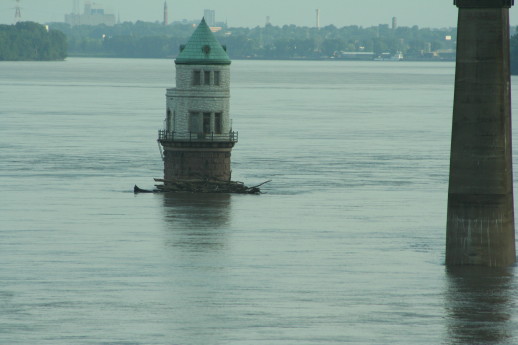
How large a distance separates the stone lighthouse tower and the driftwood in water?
24 cm

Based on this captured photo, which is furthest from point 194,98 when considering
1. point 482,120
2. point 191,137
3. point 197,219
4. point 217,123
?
point 482,120

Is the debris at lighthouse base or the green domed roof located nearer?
the debris at lighthouse base

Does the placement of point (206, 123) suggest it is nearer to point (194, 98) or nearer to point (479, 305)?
point (194, 98)

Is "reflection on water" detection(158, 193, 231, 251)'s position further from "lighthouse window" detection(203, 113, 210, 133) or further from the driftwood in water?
"lighthouse window" detection(203, 113, 210, 133)

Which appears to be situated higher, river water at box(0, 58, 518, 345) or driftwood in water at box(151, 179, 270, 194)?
driftwood in water at box(151, 179, 270, 194)

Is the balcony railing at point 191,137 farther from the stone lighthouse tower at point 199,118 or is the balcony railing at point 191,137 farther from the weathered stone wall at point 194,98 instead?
the weathered stone wall at point 194,98

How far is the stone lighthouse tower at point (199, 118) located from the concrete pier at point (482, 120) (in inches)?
1203

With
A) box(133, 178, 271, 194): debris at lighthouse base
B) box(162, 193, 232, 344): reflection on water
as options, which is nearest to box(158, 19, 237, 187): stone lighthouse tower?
box(133, 178, 271, 194): debris at lighthouse base

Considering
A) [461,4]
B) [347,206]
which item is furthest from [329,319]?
[347,206]

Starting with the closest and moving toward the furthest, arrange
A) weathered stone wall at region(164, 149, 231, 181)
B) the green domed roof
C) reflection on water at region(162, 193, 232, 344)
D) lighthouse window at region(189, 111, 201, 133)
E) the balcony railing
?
reflection on water at region(162, 193, 232, 344) → weathered stone wall at region(164, 149, 231, 181) → the balcony railing → lighthouse window at region(189, 111, 201, 133) → the green domed roof

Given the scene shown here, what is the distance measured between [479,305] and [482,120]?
6.61 metres

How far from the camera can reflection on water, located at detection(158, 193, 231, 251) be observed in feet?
200

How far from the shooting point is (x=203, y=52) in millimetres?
80750

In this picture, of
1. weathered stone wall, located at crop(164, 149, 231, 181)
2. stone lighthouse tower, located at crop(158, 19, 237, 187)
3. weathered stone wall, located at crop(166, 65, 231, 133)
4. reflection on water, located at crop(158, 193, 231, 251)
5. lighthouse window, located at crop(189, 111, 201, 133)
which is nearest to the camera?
reflection on water, located at crop(158, 193, 231, 251)
